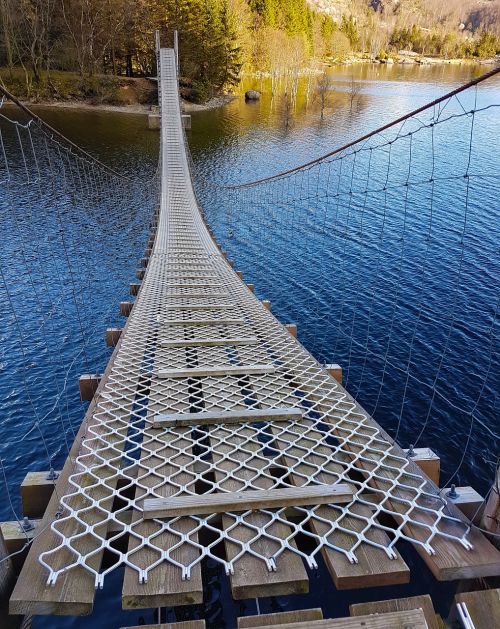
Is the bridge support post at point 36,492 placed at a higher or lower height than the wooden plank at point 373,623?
lower

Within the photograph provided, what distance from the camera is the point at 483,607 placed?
1.72 meters

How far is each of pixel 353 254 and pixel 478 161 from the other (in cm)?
912

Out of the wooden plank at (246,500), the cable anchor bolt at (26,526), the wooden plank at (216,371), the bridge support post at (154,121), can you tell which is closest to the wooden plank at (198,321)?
the wooden plank at (216,371)

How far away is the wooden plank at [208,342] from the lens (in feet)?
14.1

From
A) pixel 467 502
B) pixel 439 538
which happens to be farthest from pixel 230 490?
pixel 467 502

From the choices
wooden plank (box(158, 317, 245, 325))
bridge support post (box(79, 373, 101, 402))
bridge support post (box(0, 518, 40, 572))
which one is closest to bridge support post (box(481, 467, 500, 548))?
bridge support post (box(0, 518, 40, 572))

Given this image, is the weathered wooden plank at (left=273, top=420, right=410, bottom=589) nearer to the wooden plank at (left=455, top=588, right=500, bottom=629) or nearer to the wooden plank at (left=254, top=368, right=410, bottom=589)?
the wooden plank at (left=254, top=368, right=410, bottom=589)

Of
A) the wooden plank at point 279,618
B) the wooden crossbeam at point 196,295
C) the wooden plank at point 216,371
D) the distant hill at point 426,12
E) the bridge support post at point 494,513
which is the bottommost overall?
the wooden crossbeam at point 196,295

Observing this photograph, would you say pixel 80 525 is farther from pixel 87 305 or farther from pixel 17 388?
pixel 87 305

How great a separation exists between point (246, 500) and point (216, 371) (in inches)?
62.1

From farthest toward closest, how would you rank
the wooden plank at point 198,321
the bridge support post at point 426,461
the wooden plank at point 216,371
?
the wooden plank at point 198,321, the wooden plank at point 216,371, the bridge support post at point 426,461

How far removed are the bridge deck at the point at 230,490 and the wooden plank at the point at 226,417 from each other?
0.04ft

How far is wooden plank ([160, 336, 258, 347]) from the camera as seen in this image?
4.29 metres

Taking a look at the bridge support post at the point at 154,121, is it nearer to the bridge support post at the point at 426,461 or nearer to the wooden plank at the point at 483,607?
the bridge support post at the point at 426,461
